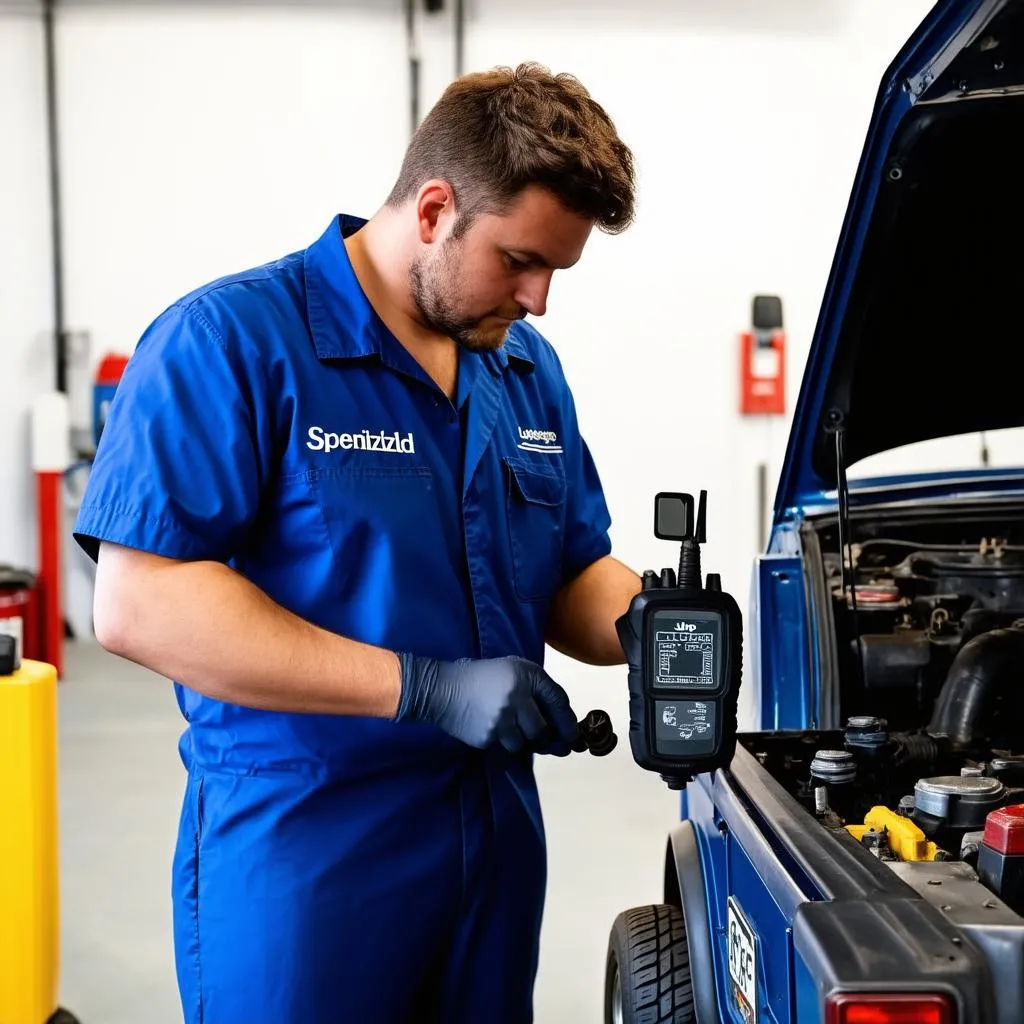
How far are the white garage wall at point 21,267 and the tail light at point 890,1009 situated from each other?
630 centimetres

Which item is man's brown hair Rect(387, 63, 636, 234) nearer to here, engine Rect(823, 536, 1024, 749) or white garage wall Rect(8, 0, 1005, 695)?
engine Rect(823, 536, 1024, 749)

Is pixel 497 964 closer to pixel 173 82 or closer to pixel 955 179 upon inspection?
pixel 955 179

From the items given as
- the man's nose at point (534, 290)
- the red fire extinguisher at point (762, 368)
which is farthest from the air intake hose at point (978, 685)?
the red fire extinguisher at point (762, 368)

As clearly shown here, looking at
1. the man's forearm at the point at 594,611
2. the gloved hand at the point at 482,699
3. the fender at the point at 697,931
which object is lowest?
the fender at the point at 697,931

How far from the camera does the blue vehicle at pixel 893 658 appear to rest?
44.6 inches

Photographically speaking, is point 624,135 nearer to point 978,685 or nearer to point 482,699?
point 978,685

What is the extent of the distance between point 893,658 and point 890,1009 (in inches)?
52.7

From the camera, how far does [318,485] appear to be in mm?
1538

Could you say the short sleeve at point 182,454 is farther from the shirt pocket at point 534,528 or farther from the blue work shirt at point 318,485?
the shirt pocket at point 534,528

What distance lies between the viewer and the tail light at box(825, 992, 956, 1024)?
0.99 m

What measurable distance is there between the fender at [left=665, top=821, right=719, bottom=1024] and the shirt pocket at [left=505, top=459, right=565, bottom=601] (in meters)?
0.46

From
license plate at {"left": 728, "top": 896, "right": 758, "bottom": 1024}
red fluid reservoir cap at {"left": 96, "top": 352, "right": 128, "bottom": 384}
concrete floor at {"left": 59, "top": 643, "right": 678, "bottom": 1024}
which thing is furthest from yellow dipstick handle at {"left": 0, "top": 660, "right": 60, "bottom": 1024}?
red fluid reservoir cap at {"left": 96, "top": 352, "right": 128, "bottom": 384}

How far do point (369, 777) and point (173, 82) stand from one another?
5.60 meters

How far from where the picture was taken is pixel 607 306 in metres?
6.32
